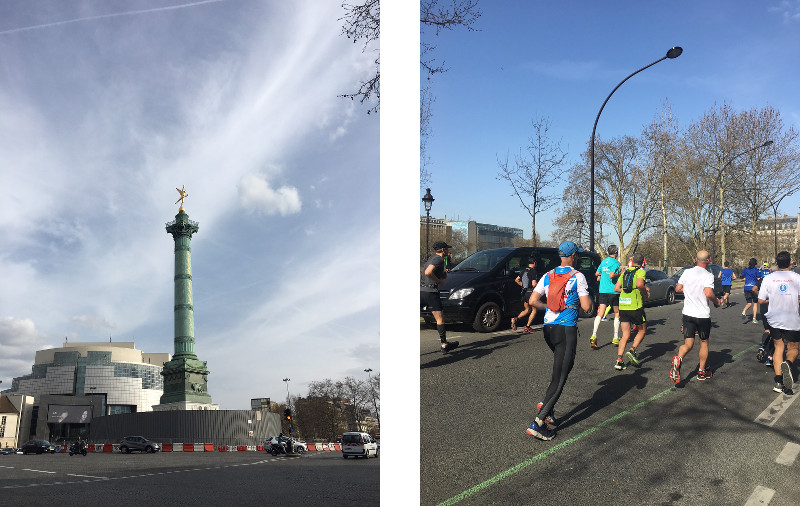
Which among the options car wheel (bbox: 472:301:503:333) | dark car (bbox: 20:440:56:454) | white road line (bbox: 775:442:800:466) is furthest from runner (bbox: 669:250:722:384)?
dark car (bbox: 20:440:56:454)

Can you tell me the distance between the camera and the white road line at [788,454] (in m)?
3.21

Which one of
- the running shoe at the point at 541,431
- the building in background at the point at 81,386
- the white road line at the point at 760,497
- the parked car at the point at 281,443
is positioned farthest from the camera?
the building in background at the point at 81,386

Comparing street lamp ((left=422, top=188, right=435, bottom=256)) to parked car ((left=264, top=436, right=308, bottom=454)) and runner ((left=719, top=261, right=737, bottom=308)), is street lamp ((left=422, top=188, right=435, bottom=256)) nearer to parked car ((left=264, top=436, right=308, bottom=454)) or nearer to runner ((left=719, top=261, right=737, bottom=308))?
runner ((left=719, top=261, right=737, bottom=308))

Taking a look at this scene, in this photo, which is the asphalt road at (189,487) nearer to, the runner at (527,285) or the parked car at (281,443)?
the runner at (527,285)

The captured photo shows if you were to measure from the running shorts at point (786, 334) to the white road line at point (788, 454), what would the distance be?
0.67m

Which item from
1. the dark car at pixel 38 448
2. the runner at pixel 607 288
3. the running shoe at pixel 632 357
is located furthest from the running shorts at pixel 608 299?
the dark car at pixel 38 448

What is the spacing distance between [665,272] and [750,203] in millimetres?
717

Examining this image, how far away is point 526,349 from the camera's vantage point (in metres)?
4.09

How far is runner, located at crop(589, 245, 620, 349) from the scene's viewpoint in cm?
423

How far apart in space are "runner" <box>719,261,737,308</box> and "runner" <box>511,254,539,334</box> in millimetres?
1243

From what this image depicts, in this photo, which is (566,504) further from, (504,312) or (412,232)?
(412,232)

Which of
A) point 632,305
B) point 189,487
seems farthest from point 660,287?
point 189,487

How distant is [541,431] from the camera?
11.5ft

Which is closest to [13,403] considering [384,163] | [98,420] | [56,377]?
[56,377]
